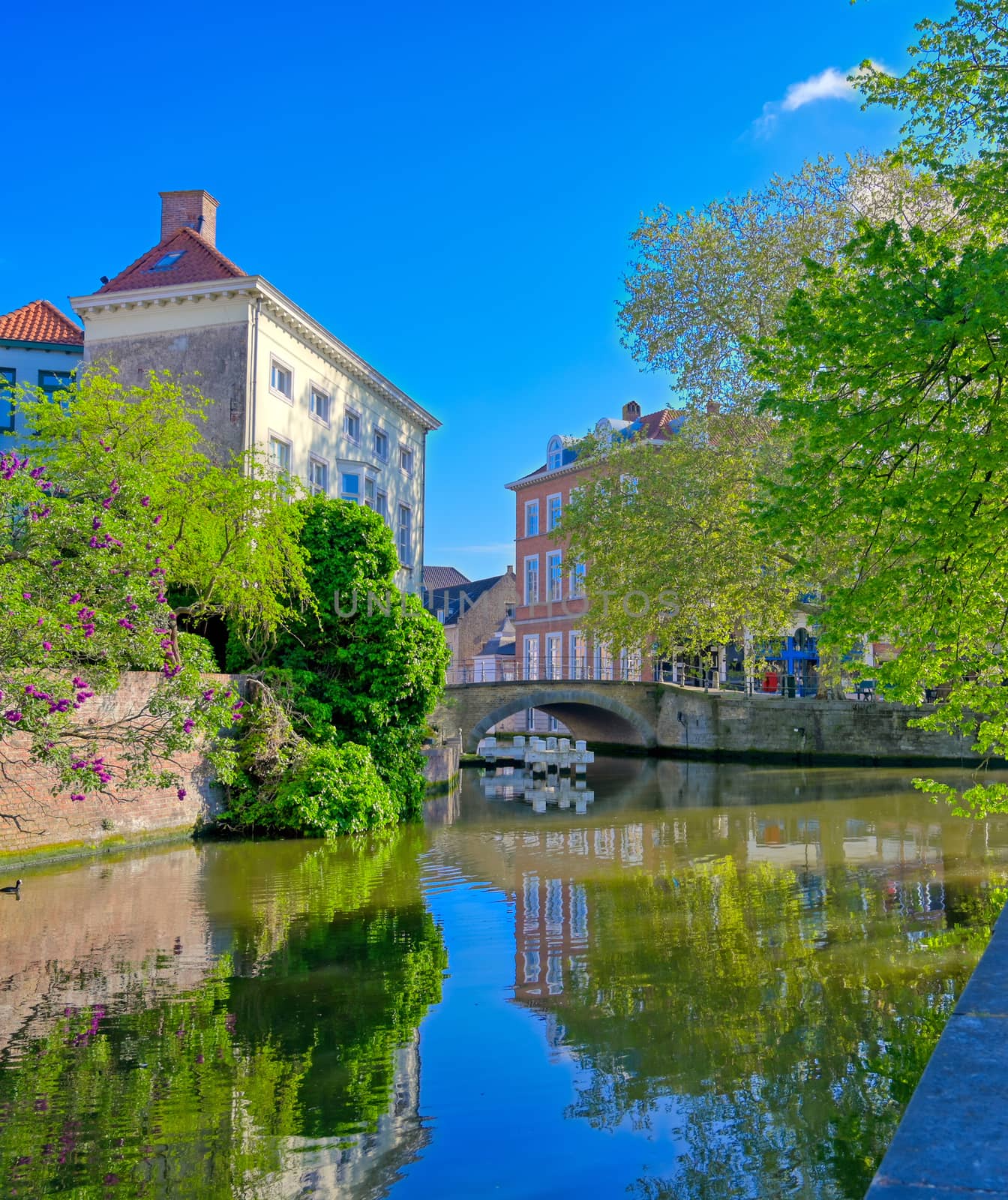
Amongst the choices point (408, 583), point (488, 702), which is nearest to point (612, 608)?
point (408, 583)

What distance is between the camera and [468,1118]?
203 inches

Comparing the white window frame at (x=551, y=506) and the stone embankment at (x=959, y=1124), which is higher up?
the white window frame at (x=551, y=506)

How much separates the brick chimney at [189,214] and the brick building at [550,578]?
17.7 meters

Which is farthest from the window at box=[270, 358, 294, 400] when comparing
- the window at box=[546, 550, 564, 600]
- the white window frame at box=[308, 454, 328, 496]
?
the window at box=[546, 550, 564, 600]

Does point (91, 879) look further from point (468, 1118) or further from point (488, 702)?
point (488, 702)

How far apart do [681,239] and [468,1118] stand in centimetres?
2146

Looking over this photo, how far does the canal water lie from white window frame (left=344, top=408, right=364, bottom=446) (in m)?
15.7

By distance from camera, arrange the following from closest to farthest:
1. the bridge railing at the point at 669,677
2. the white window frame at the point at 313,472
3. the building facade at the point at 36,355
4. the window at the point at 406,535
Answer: the white window frame at the point at 313,472 → the building facade at the point at 36,355 → the window at the point at 406,535 → the bridge railing at the point at 669,677

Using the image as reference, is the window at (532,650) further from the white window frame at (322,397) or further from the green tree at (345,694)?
the green tree at (345,694)

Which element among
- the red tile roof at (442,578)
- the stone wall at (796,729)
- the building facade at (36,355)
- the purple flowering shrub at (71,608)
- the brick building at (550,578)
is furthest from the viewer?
the red tile roof at (442,578)

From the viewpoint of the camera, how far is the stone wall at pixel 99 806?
39.5 ft

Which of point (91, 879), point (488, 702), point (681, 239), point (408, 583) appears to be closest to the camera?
point (91, 879)

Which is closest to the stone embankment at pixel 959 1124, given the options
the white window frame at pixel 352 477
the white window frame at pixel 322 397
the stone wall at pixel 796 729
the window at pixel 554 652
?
the white window frame at pixel 322 397

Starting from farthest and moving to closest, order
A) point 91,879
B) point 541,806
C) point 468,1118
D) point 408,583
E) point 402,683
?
1. point 408,583
2. point 541,806
3. point 402,683
4. point 91,879
5. point 468,1118
